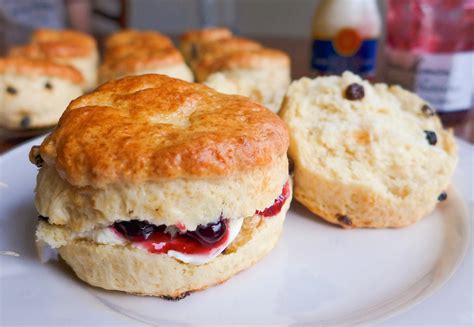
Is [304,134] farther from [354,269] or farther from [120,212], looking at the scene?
[120,212]

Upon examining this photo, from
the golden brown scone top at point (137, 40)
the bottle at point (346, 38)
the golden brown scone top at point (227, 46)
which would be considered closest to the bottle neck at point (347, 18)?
the bottle at point (346, 38)

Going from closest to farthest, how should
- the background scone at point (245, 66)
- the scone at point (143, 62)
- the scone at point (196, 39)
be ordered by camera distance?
the background scone at point (245, 66) < the scone at point (143, 62) < the scone at point (196, 39)

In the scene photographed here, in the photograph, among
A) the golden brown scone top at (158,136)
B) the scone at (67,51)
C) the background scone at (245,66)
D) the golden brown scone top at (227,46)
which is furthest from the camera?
the golden brown scone top at (227,46)

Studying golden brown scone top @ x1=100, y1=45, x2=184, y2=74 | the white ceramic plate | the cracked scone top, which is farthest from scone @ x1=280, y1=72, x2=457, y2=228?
golden brown scone top @ x1=100, y1=45, x2=184, y2=74

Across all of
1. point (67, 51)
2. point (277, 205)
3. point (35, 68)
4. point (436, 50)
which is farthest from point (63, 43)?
point (277, 205)

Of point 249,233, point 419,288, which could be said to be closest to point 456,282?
point 419,288

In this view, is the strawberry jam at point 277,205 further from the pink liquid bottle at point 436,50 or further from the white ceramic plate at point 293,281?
the pink liquid bottle at point 436,50

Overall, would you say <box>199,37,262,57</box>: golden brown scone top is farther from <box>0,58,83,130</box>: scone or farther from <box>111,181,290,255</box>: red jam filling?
<box>111,181,290,255</box>: red jam filling
